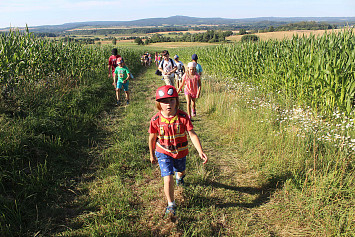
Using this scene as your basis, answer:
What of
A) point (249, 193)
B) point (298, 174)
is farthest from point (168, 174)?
point (298, 174)

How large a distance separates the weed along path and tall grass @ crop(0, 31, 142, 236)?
1.59 feet

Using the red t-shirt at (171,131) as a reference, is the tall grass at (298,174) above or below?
→ below

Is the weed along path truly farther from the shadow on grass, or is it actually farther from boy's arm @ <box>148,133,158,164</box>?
boy's arm @ <box>148,133,158,164</box>

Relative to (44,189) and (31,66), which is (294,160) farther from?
(31,66)

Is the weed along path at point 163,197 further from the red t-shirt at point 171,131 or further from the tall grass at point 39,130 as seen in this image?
the red t-shirt at point 171,131

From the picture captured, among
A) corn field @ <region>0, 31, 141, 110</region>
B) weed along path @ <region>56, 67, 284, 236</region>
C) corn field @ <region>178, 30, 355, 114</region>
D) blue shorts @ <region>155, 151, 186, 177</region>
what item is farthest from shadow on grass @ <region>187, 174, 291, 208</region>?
corn field @ <region>0, 31, 141, 110</region>

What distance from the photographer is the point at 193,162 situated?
4422 millimetres

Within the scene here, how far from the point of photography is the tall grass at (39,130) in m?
3.19

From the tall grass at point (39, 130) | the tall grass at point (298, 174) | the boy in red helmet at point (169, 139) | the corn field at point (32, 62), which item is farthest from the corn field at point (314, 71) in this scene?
the corn field at point (32, 62)

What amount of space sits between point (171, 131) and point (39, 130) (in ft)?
11.7

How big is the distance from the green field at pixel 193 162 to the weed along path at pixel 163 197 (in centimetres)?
2

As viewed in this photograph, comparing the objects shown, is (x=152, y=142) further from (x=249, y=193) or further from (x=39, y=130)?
(x=39, y=130)

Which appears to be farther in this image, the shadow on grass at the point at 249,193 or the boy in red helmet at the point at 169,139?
the shadow on grass at the point at 249,193

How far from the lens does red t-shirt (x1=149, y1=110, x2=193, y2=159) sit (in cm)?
295
